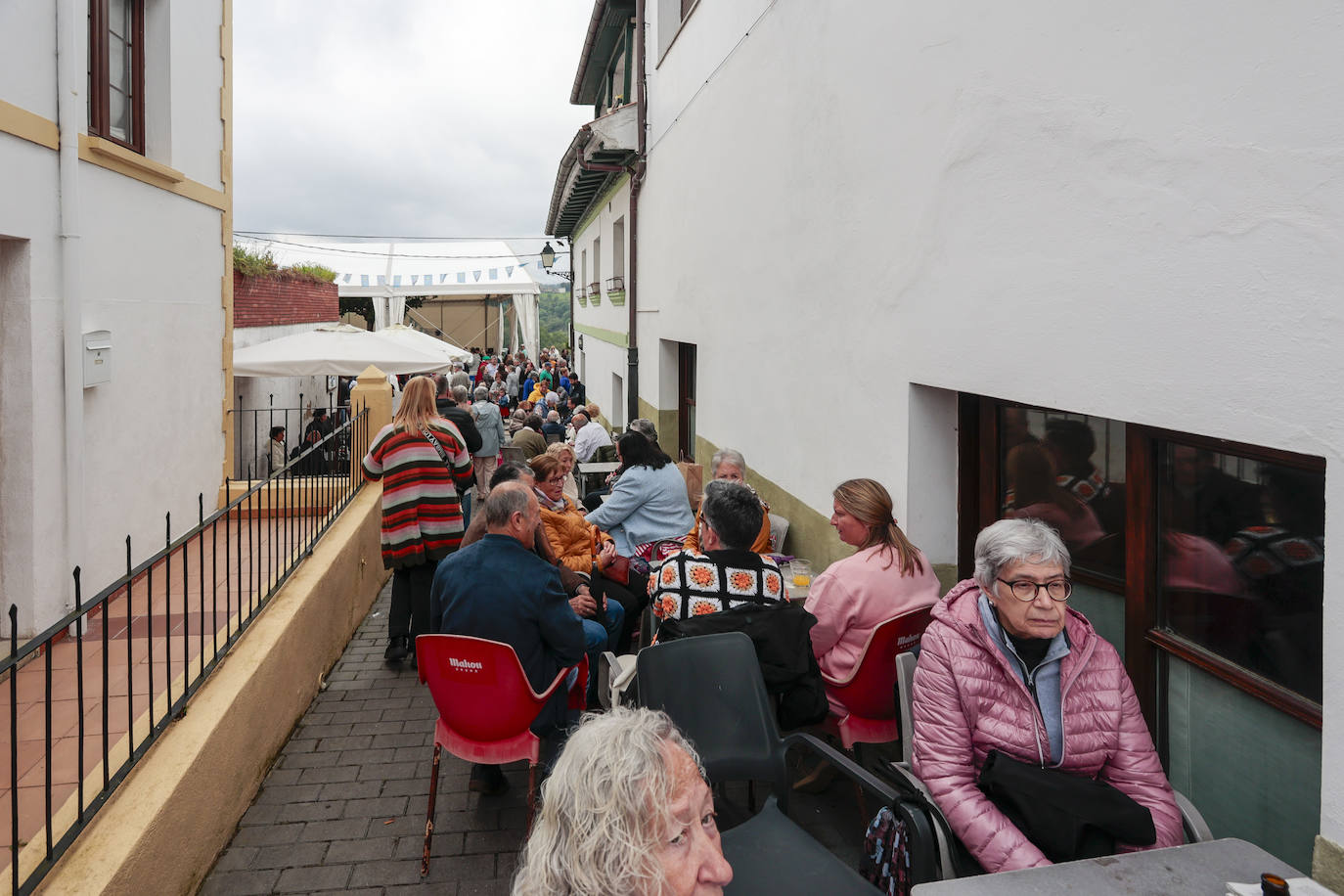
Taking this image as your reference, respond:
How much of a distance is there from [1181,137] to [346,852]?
3.75 m

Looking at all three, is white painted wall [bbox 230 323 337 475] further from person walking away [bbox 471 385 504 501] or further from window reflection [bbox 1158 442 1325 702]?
window reflection [bbox 1158 442 1325 702]

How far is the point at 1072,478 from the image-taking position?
11.5ft

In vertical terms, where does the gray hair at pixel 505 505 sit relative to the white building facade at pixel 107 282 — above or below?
below

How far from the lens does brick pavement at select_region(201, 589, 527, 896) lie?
3.63 metres

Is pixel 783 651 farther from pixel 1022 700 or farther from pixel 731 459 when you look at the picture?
pixel 731 459

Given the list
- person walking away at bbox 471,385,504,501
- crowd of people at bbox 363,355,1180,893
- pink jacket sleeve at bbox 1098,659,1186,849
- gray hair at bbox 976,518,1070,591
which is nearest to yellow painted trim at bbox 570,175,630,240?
person walking away at bbox 471,385,504,501

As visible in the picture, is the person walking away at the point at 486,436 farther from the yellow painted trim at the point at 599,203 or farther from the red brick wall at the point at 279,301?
the yellow painted trim at the point at 599,203

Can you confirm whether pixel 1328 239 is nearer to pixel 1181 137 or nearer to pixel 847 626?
pixel 1181 137

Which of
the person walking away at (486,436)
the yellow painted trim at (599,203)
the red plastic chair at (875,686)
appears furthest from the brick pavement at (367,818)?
the yellow painted trim at (599,203)

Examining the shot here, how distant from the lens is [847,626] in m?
3.92

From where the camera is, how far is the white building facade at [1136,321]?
2191 mm

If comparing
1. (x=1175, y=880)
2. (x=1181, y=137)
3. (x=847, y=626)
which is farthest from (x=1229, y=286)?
(x=847, y=626)

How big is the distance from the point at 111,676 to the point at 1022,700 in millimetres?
4260

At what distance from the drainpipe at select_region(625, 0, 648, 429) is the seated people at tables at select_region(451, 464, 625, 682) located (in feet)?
26.0
